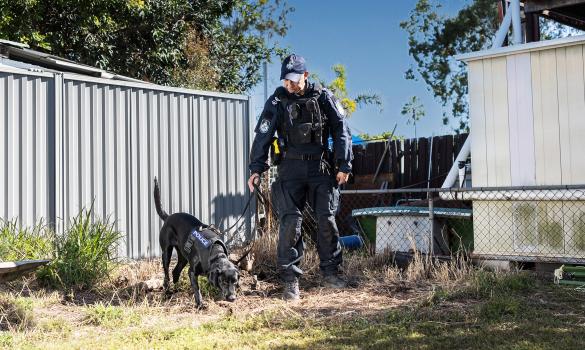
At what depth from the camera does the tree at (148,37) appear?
46.5 feet

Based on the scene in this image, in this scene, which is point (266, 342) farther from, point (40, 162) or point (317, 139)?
point (40, 162)

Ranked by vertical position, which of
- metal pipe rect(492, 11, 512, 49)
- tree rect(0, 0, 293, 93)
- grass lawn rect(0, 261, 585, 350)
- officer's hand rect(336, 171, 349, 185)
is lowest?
grass lawn rect(0, 261, 585, 350)

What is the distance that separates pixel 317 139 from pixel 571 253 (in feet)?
8.99

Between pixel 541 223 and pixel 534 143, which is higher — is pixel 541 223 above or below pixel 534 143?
below

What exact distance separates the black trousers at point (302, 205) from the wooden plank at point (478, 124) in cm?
187

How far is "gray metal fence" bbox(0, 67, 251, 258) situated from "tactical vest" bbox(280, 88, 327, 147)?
9.15ft

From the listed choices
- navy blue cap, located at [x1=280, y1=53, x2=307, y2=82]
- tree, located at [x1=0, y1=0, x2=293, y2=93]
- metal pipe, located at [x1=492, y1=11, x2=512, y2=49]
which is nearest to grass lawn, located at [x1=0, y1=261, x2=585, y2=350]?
navy blue cap, located at [x1=280, y1=53, x2=307, y2=82]

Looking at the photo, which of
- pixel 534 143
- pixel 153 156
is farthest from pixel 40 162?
pixel 534 143

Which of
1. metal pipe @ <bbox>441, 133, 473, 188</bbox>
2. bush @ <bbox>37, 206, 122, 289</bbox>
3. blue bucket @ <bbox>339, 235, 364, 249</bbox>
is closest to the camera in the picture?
bush @ <bbox>37, 206, 122, 289</bbox>

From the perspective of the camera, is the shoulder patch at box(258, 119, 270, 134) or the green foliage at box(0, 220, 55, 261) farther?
the green foliage at box(0, 220, 55, 261)

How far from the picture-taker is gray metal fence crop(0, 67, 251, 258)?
22.6 feet

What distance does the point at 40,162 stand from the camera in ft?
23.0

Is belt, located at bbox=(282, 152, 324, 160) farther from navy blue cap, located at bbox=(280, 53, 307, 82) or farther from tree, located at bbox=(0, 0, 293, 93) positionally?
tree, located at bbox=(0, 0, 293, 93)

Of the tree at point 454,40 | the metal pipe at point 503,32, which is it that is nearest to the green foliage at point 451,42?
the tree at point 454,40
